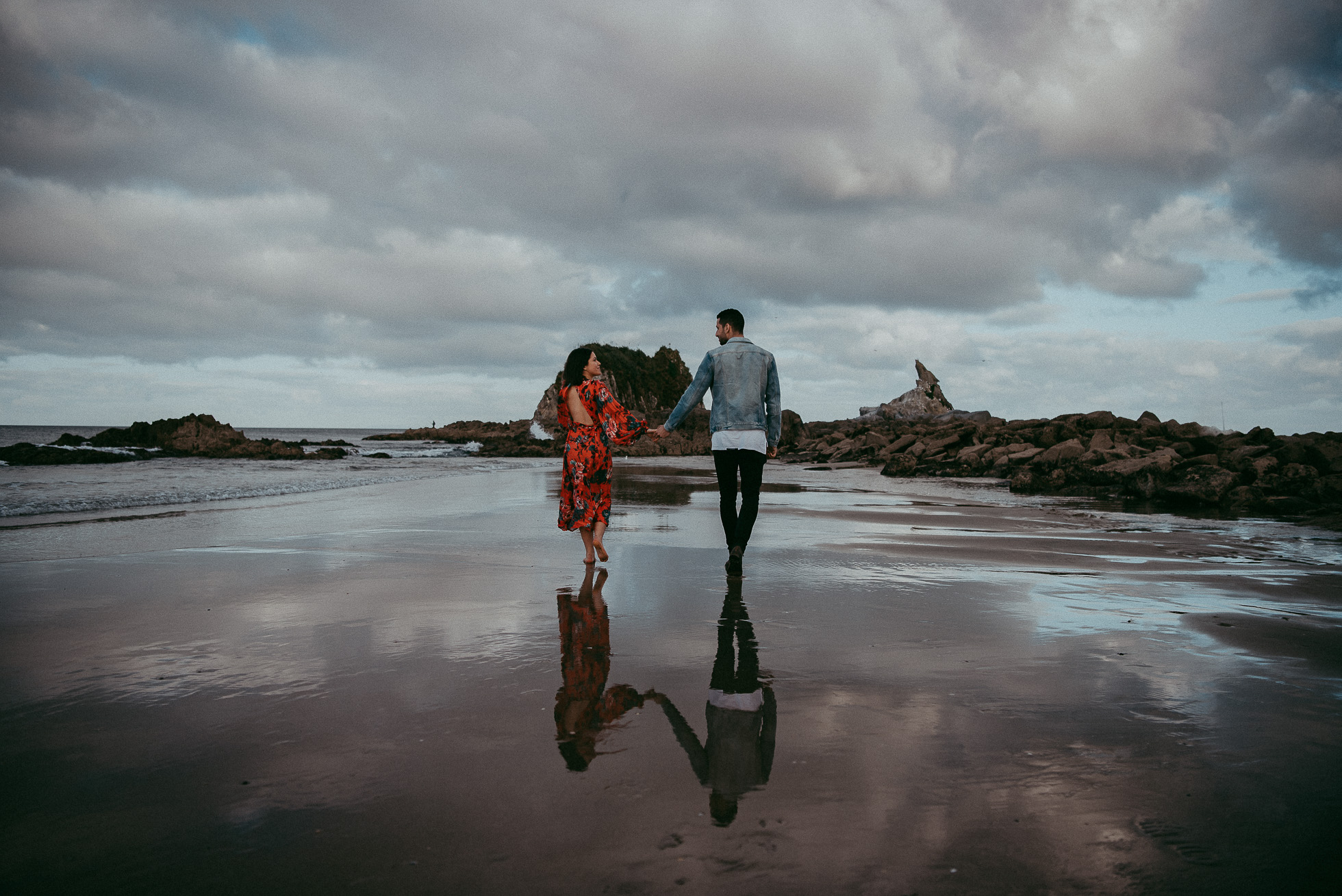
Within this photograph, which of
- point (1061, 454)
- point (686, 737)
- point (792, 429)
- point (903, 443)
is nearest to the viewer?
point (686, 737)

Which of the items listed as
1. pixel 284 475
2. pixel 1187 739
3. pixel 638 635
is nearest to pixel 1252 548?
pixel 1187 739

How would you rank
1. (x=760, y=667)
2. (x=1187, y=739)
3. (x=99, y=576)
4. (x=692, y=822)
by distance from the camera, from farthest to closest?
(x=99, y=576), (x=760, y=667), (x=1187, y=739), (x=692, y=822)

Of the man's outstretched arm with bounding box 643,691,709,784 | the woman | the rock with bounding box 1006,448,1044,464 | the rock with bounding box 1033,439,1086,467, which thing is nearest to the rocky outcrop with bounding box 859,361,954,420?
the rock with bounding box 1006,448,1044,464

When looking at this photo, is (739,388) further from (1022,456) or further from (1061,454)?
(1022,456)

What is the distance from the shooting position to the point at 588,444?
7328mm

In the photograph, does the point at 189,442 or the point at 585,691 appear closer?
the point at 585,691

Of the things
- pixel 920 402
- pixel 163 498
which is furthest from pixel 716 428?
pixel 920 402

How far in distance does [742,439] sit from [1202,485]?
31.6 feet

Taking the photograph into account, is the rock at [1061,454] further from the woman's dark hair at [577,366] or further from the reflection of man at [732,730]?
the reflection of man at [732,730]

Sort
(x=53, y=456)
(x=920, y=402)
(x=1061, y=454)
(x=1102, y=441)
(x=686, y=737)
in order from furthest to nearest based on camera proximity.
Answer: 1. (x=920, y=402)
2. (x=53, y=456)
3. (x=1102, y=441)
4. (x=1061, y=454)
5. (x=686, y=737)

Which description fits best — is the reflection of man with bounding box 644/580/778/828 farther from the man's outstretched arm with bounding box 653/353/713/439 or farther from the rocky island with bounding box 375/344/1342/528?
the rocky island with bounding box 375/344/1342/528

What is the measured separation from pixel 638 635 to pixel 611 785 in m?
1.94

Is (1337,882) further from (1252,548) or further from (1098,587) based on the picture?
(1252,548)

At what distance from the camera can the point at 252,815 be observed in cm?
218
